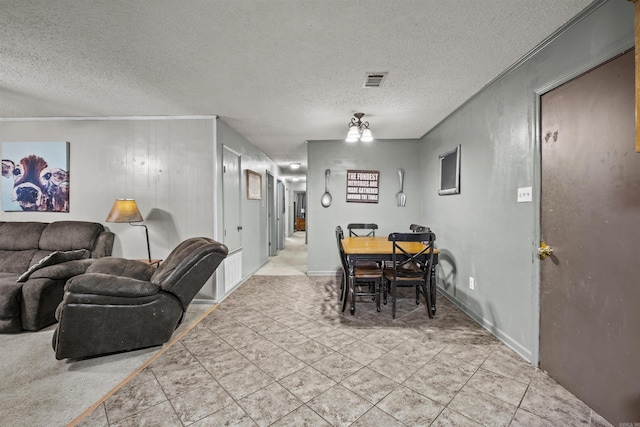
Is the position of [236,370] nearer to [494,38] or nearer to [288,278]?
[288,278]

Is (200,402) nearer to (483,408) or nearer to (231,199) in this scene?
(483,408)

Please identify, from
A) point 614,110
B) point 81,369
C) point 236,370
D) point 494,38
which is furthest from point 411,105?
point 81,369

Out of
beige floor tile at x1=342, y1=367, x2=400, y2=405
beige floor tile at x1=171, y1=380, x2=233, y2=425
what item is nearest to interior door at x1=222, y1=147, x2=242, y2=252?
beige floor tile at x1=171, y1=380, x2=233, y2=425

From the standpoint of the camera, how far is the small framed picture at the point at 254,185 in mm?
4652

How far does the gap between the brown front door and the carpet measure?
300 centimetres

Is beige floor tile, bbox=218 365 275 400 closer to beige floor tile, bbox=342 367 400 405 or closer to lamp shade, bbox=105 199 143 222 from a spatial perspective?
beige floor tile, bbox=342 367 400 405

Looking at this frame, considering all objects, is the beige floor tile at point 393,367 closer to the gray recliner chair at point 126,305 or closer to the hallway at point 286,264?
the gray recliner chair at point 126,305

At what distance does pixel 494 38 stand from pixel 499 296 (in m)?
2.09

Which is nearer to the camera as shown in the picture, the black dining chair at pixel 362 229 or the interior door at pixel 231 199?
the interior door at pixel 231 199

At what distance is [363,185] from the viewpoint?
15.2 feet

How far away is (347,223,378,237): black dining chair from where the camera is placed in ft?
13.8

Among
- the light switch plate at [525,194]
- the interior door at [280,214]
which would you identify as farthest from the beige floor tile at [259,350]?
the interior door at [280,214]

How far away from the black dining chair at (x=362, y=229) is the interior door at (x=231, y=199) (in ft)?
5.78

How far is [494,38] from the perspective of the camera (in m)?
1.83
